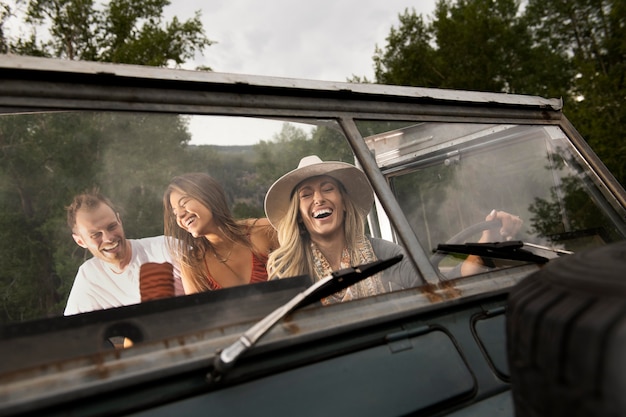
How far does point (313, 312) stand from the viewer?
1.47 metres

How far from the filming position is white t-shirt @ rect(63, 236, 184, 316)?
1505mm

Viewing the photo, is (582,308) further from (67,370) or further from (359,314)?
(67,370)

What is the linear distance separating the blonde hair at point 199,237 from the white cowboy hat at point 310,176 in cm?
13

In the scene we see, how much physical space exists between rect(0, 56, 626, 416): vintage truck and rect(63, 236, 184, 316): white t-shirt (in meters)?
0.10

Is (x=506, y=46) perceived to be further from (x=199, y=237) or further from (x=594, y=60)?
(x=199, y=237)

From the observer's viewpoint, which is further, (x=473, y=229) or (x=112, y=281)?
(x=473, y=229)

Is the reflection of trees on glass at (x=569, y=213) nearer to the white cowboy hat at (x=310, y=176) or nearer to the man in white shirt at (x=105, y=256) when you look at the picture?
the white cowboy hat at (x=310, y=176)

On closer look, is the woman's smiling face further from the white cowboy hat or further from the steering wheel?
the steering wheel

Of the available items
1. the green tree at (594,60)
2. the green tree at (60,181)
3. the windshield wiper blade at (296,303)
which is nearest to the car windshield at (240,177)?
the green tree at (60,181)

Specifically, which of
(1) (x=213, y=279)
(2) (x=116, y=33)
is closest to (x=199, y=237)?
(1) (x=213, y=279)

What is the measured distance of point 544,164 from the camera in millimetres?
2473

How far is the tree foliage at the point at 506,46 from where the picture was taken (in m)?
26.5

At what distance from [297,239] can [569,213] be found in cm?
126

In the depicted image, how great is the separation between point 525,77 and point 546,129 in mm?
28048
